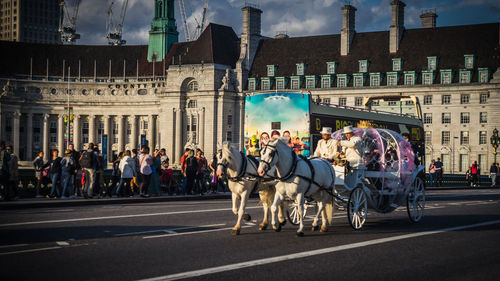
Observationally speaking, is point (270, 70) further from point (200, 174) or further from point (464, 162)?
point (200, 174)

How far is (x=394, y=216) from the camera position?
20188mm

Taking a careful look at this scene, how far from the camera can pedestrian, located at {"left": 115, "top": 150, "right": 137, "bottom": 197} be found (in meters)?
27.3

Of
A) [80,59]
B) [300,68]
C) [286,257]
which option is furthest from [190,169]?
[80,59]

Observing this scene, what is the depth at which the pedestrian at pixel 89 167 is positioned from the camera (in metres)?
26.0

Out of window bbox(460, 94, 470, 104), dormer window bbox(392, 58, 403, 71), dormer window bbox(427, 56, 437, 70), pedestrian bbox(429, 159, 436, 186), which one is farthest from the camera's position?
dormer window bbox(392, 58, 403, 71)

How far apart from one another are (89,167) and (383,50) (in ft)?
227

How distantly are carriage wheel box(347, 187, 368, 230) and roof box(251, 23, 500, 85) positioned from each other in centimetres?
6606

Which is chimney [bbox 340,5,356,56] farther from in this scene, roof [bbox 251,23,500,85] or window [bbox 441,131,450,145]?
window [bbox 441,131,450,145]

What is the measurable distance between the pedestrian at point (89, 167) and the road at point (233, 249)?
7.10 metres

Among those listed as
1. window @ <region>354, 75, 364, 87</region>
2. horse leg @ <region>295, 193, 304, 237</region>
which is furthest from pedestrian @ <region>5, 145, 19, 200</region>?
window @ <region>354, 75, 364, 87</region>

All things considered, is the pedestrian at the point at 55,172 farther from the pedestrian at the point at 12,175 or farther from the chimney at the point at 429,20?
the chimney at the point at 429,20

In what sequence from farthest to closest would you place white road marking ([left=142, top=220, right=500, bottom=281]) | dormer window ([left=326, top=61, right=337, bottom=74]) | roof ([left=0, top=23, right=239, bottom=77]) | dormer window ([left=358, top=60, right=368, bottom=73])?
roof ([left=0, top=23, right=239, bottom=77]) → dormer window ([left=326, top=61, right=337, bottom=74]) → dormer window ([left=358, top=60, right=368, bottom=73]) → white road marking ([left=142, top=220, right=500, bottom=281])

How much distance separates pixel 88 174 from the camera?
26516mm

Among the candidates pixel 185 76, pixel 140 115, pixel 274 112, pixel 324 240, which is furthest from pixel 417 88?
pixel 324 240
